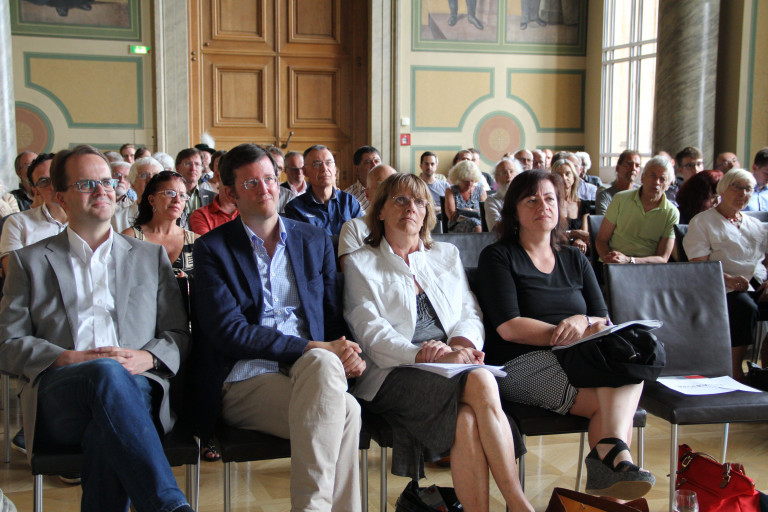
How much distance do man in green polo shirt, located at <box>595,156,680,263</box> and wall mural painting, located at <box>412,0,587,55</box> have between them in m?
6.27

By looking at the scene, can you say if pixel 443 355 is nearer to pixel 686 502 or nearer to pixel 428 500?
pixel 428 500

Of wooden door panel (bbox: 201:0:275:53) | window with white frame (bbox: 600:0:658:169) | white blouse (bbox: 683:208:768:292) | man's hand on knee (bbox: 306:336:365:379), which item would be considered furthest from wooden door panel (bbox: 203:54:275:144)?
man's hand on knee (bbox: 306:336:365:379)

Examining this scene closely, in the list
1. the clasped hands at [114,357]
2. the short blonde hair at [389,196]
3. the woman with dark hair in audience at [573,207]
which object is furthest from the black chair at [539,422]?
the woman with dark hair in audience at [573,207]

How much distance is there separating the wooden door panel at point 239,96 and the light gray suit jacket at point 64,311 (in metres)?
7.88

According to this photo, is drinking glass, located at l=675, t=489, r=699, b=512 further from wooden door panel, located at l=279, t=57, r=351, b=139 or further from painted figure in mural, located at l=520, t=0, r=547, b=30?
painted figure in mural, located at l=520, t=0, r=547, b=30

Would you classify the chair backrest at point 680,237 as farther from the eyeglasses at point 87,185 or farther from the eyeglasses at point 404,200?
the eyeglasses at point 87,185

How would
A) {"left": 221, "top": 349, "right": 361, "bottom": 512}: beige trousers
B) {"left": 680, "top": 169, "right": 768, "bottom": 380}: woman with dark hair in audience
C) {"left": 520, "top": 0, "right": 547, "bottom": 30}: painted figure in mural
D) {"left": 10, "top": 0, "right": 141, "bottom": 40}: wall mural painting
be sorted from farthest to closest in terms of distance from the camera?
{"left": 520, "top": 0, "right": 547, "bottom": 30}: painted figure in mural < {"left": 10, "top": 0, "right": 141, "bottom": 40}: wall mural painting < {"left": 680, "top": 169, "right": 768, "bottom": 380}: woman with dark hair in audience < {"left": 221, "top": 349, "right": 361, "bottom": 512}: beige trousers

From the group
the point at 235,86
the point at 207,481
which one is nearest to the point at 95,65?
the point at 235,86

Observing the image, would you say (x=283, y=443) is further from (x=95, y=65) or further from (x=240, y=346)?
(x=95, y=65)

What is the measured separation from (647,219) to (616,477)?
2576 millimetres

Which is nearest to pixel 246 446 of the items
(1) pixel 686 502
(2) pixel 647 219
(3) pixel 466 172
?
(1) pixel 686 502

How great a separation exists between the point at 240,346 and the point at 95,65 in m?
8.03

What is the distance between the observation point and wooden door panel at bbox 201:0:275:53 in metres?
9.80

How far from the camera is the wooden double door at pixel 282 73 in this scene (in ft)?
32.4
